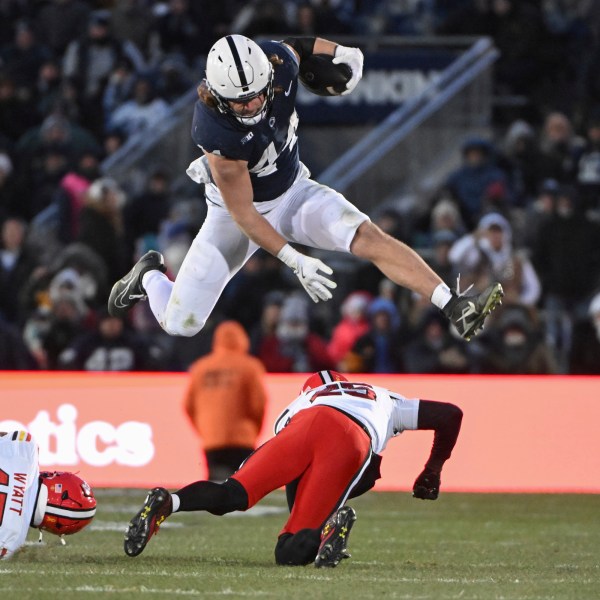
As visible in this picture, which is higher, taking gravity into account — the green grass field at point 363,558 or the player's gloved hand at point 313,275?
the player's gloved hand at point 313,275

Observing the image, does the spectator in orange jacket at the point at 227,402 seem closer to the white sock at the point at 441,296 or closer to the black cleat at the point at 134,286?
the black cleat at the point at 134,286

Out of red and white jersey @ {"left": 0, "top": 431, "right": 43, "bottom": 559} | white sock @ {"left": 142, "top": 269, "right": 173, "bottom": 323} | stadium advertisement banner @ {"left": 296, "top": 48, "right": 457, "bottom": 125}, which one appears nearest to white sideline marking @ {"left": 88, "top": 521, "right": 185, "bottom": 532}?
white sock @ {"left": 142, "top": 269, "right": 173, "bottom": 323}

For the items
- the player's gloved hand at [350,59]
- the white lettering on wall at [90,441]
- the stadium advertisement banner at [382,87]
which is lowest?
the white lettering on wall at [90,441]

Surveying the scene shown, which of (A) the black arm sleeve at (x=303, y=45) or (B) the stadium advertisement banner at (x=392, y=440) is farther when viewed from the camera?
(B) the stadium advertisement banner at (x=392, y=440)

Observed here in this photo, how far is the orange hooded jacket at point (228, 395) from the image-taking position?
11.1 m

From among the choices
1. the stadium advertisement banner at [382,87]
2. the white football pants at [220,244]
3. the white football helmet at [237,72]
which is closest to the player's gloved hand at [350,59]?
the white football pants at [220,244]

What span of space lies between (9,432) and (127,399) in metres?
4.33

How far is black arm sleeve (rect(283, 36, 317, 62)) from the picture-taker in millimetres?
8570

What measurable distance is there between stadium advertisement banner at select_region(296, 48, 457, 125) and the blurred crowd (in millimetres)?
809

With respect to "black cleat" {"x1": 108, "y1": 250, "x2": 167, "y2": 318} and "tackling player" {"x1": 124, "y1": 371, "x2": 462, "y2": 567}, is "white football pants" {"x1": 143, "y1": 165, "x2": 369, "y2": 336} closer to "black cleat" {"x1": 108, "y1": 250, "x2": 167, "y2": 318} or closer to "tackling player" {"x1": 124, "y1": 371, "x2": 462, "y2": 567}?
"black cleat" {"x1": 108, "y1": 250, "x2": 167, "y2": 318}

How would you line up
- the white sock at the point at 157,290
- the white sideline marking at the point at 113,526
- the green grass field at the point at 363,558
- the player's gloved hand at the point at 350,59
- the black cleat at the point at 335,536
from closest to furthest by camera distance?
the green grass field at the point at 363,558, the black cleat at the point at 335,536, the player's gloved hand at the point at 350,59, the white sock at the point at 157,290, the white sideline marking at the point at 113,526

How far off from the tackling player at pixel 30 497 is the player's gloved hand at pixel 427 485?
1551 millimetres

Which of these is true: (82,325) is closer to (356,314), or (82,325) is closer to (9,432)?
(356,314)

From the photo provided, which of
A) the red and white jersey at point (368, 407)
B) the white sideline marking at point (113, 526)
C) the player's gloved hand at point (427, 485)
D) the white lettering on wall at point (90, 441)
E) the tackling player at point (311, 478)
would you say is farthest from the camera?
the white lettering on wall at point (90, 441)
